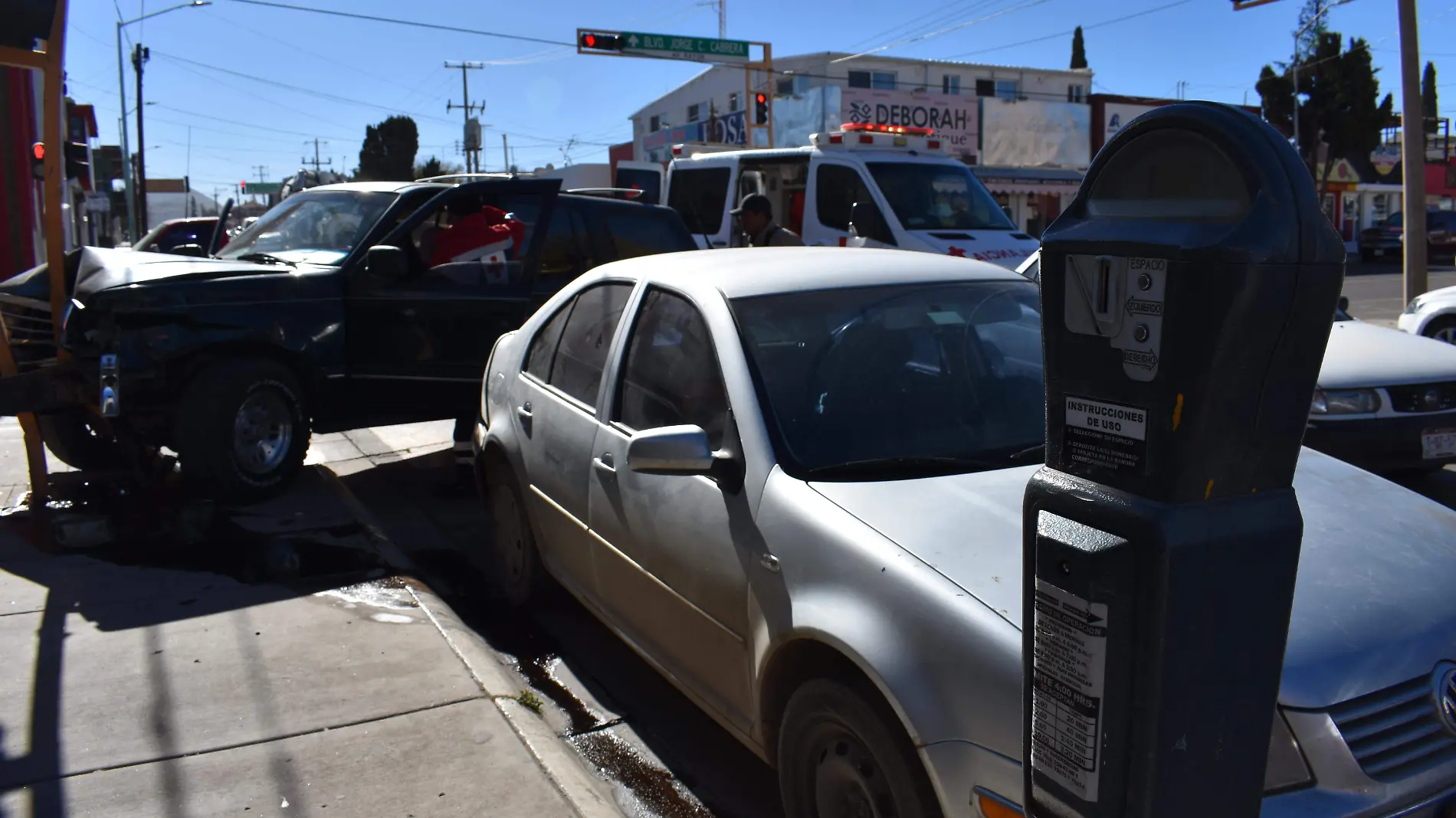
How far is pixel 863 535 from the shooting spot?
2.76 m

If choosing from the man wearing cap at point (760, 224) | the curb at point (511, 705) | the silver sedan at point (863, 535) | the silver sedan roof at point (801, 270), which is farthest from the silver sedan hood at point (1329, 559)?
the man wearing cap at point (760, 224)

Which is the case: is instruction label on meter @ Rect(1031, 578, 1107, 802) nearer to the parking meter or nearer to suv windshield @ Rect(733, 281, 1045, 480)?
the parking meter

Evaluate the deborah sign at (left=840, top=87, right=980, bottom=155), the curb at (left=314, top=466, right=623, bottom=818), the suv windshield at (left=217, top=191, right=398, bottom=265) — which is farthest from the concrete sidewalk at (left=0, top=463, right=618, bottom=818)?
the deborah sign at (left=840, top=87, right=980, bottom=155)

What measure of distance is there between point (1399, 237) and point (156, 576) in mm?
42428

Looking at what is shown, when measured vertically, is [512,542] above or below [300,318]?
below

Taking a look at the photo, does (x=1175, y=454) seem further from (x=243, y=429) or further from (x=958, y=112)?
(x=958, y=112)

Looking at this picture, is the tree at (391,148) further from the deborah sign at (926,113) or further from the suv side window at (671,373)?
the suv side window at (671,373)

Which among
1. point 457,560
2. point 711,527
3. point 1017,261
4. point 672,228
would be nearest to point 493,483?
point 457,560

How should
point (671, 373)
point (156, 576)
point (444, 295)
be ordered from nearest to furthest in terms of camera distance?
point (671, 373), point (156, 576), point (444, 295)

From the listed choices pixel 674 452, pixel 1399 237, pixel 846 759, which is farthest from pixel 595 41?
pixel 1399 237

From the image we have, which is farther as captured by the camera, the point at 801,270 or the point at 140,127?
the point at 140,127

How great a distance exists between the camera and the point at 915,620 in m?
2.49

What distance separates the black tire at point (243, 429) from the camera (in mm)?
6406

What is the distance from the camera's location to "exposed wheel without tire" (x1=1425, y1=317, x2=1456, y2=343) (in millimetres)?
10422
